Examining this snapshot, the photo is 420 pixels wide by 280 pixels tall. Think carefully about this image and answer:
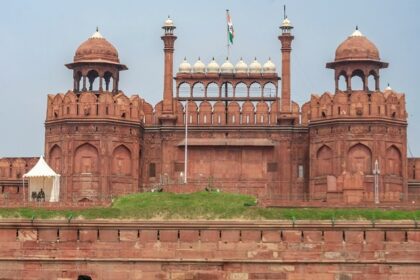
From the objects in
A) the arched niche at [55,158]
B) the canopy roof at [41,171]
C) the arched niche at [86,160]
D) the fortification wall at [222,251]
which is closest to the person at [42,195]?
the canopy roof at [41,171]

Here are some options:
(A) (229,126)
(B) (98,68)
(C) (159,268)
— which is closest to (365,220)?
(C) (159,268)

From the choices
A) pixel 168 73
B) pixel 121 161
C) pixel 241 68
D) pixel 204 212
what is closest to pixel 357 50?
→ pixel 241 68

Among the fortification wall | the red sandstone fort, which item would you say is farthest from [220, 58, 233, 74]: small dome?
the fortification wall

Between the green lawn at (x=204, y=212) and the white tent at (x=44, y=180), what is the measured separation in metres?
4.76

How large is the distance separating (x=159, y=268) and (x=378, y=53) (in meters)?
16.2

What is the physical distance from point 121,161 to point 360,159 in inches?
407

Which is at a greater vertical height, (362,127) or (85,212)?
(362,127)

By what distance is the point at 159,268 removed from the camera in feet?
162

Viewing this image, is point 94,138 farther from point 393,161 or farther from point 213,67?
point 393,161

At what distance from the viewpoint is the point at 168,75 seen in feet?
198

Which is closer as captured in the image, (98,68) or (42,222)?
(42,222)

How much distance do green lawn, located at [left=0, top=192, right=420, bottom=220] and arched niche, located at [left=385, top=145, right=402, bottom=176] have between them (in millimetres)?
6781

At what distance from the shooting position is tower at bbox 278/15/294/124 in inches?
2341

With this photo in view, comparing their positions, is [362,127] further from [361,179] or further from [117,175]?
[117,175]
